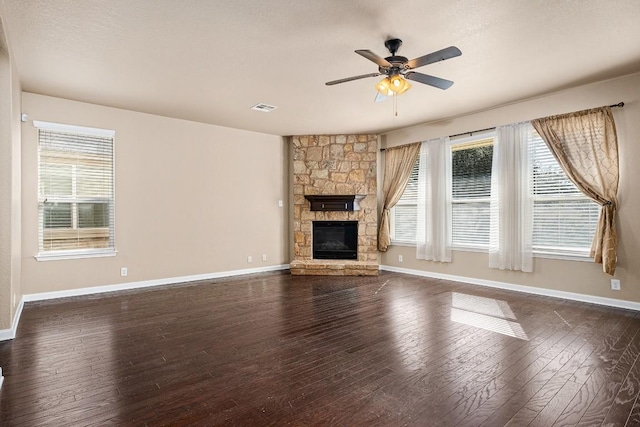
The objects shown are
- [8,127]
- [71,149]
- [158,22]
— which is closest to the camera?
[158,22]

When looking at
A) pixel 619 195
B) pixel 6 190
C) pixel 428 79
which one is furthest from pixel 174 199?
pixel 619 195

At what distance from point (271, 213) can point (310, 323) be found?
367 cm

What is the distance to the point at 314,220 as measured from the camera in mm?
6914

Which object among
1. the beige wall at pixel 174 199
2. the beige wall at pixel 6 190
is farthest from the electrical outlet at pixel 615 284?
the beige wall at pixel 6 190

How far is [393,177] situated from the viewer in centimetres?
674

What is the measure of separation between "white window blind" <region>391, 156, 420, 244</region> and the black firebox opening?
2.70 ft

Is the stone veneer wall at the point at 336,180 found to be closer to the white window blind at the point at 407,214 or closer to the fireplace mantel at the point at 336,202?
the fireplace mantel at the point at 336,202

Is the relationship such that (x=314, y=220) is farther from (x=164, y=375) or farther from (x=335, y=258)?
(x=164, y=375)

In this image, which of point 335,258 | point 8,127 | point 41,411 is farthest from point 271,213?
point 41,411

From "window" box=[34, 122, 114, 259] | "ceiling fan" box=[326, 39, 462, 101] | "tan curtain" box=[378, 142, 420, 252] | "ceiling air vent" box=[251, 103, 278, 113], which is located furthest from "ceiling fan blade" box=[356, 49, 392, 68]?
"window" box=[34, 122, 114, 259]

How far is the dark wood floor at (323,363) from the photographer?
79.3 inches

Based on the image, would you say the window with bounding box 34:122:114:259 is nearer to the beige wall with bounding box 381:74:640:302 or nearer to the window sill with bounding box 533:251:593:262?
the beige wall with bounding box 381:74:640:302

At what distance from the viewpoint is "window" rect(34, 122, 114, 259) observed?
469cm

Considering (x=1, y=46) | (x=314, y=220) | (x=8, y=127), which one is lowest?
(x=314, y=220)
